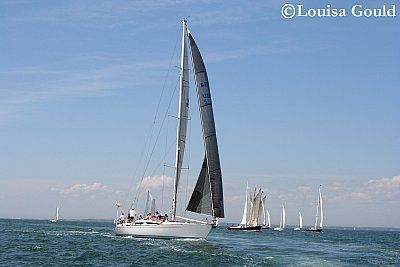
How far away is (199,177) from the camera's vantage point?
177 feet

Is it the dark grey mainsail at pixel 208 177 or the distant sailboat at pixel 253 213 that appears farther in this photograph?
the distant sailboat at pixel 253 213

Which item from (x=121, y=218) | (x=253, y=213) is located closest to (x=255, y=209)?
(x=253, y=213)

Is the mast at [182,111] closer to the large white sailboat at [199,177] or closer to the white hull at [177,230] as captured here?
the large white sailboat at [199,177]

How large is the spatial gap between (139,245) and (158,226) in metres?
3.94

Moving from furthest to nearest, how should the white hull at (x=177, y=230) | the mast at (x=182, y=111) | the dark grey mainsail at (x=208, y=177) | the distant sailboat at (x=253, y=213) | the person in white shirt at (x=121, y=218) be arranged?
the distant sailboat at (x=253, y=213) < the person in white shirt at (x=121, y=218) < the mast at (x=182, y=111) < the dark grey mainsail at (x=208, y=177) < the white hull at (x=177, y=230)

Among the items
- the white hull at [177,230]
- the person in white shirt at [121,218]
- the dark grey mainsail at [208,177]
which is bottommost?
the white hull at [177,230]

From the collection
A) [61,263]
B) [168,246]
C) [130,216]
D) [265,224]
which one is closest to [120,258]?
[61,263]

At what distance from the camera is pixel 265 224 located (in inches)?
5940

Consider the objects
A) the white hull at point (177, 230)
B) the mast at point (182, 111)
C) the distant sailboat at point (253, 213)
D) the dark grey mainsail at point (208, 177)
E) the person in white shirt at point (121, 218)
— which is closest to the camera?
the white hull at point (177, 230)

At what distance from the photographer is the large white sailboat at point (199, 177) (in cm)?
5172

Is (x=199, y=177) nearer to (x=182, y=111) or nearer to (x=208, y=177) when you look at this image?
(x=208, y=177)

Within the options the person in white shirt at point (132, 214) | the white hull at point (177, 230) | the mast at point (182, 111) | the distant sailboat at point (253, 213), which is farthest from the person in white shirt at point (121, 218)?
the distant sailboat at point (253, 213)

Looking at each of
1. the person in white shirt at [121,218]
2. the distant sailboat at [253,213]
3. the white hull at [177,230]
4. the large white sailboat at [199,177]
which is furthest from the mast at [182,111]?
the distant sailboat at [253,213]

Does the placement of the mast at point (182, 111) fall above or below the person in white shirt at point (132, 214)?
above
